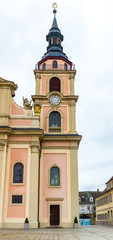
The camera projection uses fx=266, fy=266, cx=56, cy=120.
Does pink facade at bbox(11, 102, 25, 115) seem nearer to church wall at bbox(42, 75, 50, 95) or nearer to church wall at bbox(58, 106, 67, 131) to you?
church wall at bbox(42, 75, 50, 95)

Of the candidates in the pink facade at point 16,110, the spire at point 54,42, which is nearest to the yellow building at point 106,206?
the spire at point 54,42

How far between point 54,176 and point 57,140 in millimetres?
3743

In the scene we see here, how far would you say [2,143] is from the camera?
24.8 m

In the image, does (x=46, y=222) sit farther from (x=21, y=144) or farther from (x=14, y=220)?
(x=21, y=144)

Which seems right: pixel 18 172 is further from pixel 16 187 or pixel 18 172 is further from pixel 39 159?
pixel 39 159

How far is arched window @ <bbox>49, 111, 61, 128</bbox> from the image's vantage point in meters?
29.8

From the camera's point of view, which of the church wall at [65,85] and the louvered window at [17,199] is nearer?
the louvered window at [17,199]

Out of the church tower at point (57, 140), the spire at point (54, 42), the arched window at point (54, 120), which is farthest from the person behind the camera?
the spire at point (54, 42)

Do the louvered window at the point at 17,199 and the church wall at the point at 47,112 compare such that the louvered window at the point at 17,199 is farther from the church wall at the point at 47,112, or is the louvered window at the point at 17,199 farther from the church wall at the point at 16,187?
the church wall at the point at 47,112

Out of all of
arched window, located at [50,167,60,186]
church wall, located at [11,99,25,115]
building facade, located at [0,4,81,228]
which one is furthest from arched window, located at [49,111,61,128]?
arched window, located at [50,167,60,186]

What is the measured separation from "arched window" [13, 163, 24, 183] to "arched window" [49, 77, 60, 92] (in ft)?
34.4

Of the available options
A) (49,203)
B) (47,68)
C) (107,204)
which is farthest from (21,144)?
(107,204)

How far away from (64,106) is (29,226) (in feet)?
44.6

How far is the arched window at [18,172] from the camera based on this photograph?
2471cm
